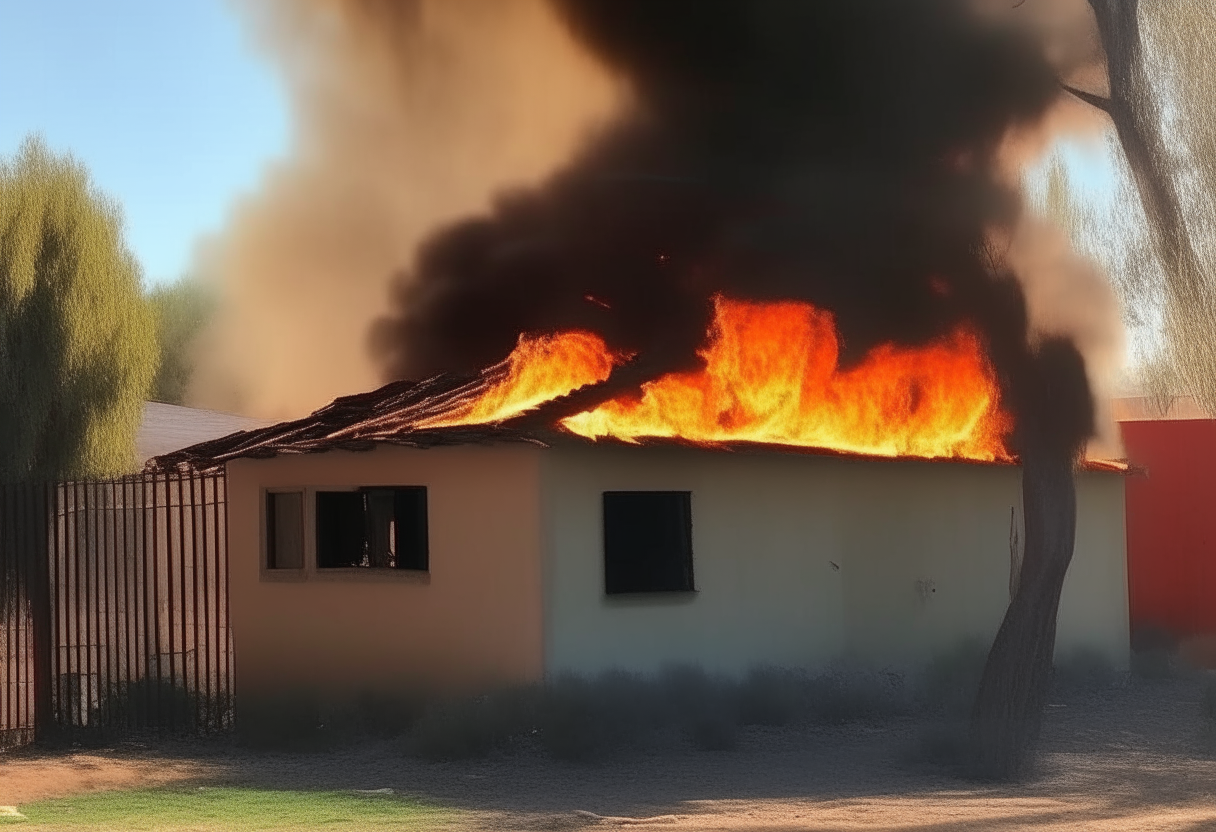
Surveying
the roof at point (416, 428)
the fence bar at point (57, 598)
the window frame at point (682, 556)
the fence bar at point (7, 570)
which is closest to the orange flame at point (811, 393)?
the roof at point (416, 428)

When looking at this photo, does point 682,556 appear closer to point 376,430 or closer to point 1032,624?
point 376,430

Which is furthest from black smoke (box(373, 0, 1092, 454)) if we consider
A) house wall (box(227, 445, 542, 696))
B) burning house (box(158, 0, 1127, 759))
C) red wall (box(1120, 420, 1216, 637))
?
red wall (box(1120, 420, 1216, 637))

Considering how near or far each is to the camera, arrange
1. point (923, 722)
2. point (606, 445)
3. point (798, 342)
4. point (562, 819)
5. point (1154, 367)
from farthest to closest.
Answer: point (1154, 367) → point (798, 342) → point (923, 722) → point (606, 445) → point (562, 819)

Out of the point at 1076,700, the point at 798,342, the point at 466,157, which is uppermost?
the point at 466,157

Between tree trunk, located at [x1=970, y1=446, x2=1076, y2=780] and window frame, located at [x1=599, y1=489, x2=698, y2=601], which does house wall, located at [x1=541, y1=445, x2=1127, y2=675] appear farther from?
tree trunk, located at [x1=970, y1=446, x2=1076, y2=780]

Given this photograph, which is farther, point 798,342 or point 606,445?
point 798,342

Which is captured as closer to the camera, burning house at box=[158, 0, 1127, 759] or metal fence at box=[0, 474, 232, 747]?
burning house at box=[158, 0, 1127, 759]

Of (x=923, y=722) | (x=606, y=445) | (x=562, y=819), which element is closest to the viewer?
(x=562, y=819)

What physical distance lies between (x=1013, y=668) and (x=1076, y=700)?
4.33 metres

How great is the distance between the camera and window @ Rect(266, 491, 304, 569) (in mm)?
15453

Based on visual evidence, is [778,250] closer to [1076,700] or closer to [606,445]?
[606,445]

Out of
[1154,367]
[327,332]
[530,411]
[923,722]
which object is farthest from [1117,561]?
[327,332]

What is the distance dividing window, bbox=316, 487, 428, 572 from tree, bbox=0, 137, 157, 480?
296 centimetres

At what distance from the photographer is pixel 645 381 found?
49.3 feet
